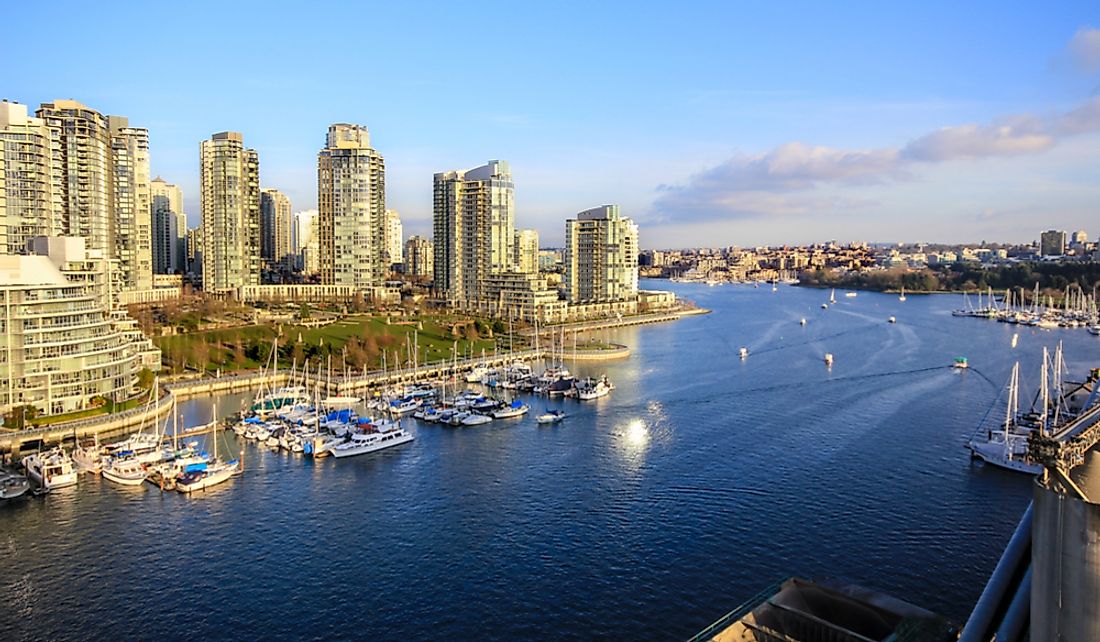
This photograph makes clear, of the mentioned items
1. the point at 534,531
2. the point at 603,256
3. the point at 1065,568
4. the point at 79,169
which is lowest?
the point at 534,531

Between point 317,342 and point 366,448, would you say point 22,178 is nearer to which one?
point 317,342

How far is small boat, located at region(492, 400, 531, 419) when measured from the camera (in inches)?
698

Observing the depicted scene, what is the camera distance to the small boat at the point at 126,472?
12.5 metres

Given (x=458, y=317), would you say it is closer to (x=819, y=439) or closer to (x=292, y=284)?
(x=292, y=284)

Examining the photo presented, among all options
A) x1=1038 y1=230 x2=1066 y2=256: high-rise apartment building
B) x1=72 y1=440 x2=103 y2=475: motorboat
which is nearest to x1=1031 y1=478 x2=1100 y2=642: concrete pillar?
x1=72 y1=440 x2=103 y2=475: motorboat

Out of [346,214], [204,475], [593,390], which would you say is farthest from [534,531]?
[346,214]

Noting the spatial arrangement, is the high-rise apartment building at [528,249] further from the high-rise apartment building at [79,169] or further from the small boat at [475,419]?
the small boat at [475,419]

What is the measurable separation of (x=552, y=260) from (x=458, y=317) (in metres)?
56.6

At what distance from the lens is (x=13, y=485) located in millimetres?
11812

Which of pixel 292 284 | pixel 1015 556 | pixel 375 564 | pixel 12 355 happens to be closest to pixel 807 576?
pixel 1015 556

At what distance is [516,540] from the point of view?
33.9 feet

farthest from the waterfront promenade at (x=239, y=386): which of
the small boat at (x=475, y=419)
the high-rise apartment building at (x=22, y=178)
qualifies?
the high-rise apartment building at (x=22, y=178)

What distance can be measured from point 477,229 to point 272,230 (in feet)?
77.7

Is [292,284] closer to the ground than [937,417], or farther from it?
farther from it
